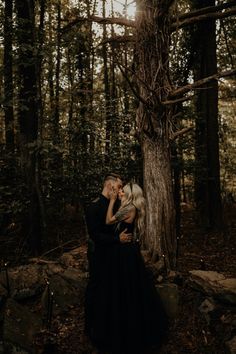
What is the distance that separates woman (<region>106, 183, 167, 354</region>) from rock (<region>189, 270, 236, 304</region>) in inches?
36.3

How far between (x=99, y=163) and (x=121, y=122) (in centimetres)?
142

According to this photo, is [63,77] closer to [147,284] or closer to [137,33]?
[137,33]

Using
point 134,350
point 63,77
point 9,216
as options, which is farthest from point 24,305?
point 63,77

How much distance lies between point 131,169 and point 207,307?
5.42 metres

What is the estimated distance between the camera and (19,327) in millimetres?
5324

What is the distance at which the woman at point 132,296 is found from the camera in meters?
4.96

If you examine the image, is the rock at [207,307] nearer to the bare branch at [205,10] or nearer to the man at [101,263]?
the man at [101,263]

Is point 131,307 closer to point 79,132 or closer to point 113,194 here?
point 113,194

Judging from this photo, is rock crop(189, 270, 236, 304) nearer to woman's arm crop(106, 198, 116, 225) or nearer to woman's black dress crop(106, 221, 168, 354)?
woman's black dress crop(106, 221, 168, 354)

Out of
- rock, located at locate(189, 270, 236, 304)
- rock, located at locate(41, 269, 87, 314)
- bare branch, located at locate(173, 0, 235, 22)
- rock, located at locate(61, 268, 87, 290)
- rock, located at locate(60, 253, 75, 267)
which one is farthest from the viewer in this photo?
rock, located at locate(60, 253, 75, 267)

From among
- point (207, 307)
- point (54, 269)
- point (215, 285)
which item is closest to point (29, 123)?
point (54, 269)

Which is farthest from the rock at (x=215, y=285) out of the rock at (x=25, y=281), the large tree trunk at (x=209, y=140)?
the large tree trunk at (x=209, y=140)

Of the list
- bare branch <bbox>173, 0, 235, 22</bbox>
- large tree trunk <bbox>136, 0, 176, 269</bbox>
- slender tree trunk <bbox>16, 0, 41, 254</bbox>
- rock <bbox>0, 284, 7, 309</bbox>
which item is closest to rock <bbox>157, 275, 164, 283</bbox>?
large tree trunk <bbox>136, 0, 176, 269</bbox>

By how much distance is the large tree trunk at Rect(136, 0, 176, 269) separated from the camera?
644 centimetres
